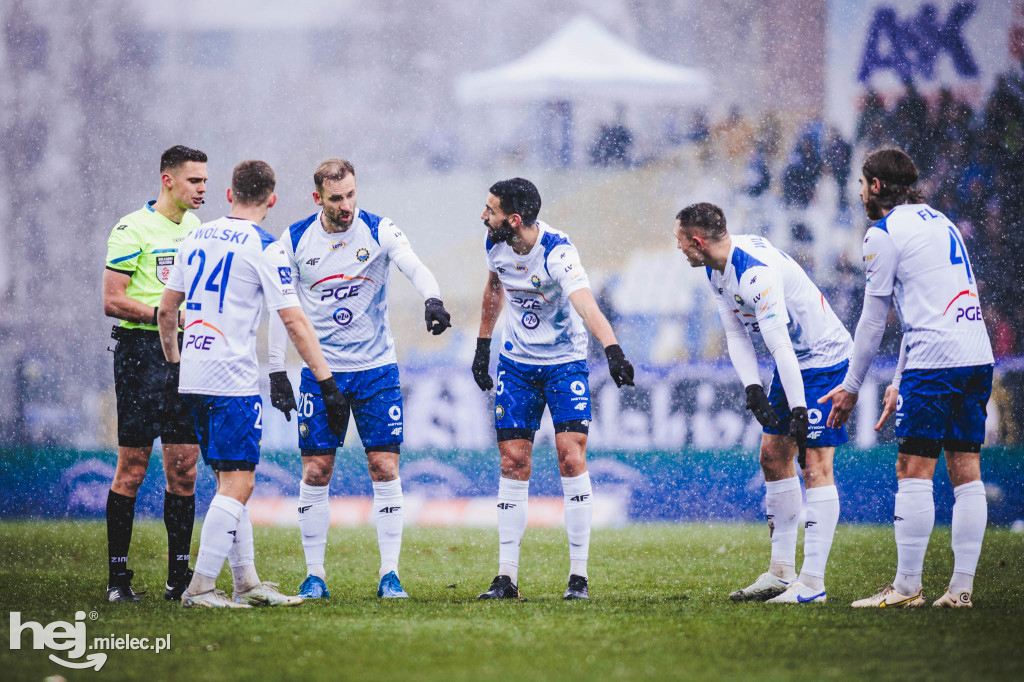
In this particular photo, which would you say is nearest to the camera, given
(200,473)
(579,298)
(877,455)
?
(579,298)

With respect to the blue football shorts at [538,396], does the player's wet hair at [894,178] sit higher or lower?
higher

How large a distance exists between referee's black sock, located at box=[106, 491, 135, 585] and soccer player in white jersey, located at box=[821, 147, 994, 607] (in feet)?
12.4

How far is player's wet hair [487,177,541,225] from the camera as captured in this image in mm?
5355

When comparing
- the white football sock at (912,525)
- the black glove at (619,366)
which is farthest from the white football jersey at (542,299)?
the white football sock at (912,525)

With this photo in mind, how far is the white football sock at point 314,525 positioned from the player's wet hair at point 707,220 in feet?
7.82

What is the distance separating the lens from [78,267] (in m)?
12.2

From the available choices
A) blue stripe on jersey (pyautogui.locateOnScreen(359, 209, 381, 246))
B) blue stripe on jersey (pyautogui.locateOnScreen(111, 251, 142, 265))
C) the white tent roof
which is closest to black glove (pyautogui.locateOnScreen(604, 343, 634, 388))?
blue stripe on jersey (pyautogui.locateOnScreen(359, 209, 381, 246))

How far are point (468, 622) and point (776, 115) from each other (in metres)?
9.68

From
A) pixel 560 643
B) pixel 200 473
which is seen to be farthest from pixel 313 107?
pixel 560 643

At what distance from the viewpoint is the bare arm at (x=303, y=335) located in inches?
187

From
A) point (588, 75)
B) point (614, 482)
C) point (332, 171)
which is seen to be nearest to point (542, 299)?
point (332, 171)

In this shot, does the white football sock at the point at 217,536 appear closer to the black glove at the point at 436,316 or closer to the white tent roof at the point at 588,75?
the black glove at the point at 436,316

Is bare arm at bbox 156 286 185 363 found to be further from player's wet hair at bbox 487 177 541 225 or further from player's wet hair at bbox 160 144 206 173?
player's wet hair at bbox 487 177 541 225

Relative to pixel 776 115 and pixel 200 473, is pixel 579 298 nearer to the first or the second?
pixel 200 473
